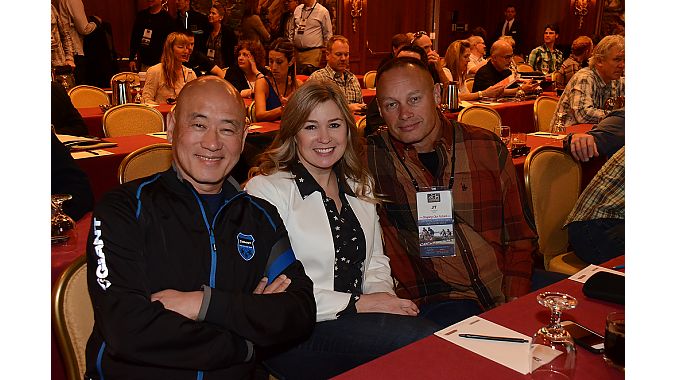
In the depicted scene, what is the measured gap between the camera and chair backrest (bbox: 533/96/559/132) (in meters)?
6.15

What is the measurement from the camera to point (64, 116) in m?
4.37

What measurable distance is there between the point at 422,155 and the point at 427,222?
0.31 metres

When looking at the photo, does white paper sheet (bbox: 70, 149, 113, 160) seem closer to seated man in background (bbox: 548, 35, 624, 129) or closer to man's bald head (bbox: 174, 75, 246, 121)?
man's bald head (bbox: 174, 75, 246, 121)

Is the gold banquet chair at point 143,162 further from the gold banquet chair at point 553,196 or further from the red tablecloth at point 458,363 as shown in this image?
the red tablecloth at point 458,363

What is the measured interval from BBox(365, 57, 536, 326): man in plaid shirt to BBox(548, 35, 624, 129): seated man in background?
3049 mm

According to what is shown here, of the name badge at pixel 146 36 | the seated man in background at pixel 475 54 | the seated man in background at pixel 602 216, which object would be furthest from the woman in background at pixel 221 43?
the seated man in background at pixel 602 216

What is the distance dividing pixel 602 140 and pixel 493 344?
168 cm

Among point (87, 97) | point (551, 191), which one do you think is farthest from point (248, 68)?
point (551, 191)

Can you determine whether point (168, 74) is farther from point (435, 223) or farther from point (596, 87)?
point (435, 223)

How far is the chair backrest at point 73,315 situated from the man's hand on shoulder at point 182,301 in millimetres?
216

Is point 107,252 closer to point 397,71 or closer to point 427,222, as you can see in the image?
point 427,222

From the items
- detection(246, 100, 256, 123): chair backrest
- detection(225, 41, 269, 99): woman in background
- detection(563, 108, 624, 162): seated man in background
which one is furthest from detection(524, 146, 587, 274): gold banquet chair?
detection(225, 41, 269, 99): woman in background
